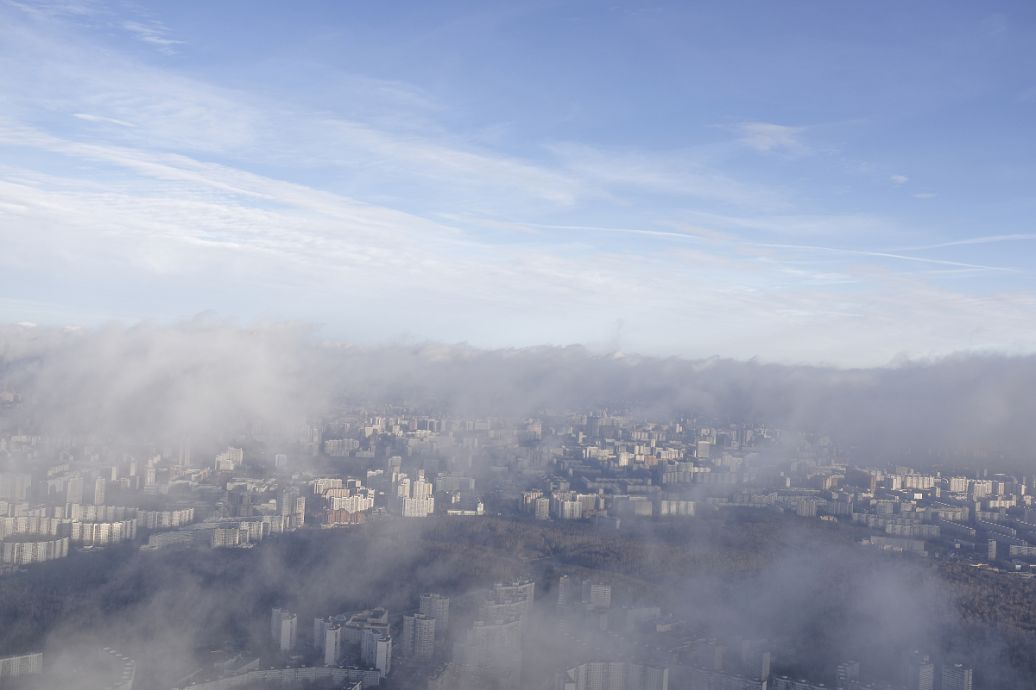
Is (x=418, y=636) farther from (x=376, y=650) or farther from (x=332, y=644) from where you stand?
(x=332, y=644)

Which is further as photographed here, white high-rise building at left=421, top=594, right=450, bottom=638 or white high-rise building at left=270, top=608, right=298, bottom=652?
white high-rise building at left=421, top=594, right=450, bottom=638

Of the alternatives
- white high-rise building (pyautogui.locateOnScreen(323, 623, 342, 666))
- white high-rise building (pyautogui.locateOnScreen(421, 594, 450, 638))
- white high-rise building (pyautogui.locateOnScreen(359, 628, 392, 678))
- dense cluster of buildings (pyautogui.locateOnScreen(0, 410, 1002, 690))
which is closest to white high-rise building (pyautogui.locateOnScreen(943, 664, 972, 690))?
dense cluster of buildings (pyautogui.locateOnScreen(0, 410, 1002, 690))

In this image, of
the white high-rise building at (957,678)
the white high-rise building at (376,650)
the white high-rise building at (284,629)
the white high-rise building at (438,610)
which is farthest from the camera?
the white high-rise building at (438,610)

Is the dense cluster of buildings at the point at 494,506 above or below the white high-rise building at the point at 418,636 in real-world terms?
above

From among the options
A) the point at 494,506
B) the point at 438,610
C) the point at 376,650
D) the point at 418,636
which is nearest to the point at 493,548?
the point at 438,610

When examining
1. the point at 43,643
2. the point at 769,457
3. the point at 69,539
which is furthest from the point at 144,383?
the point at 769,457

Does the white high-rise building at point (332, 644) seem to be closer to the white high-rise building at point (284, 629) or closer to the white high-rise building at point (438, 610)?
the white high-rise building at point (284, 629)

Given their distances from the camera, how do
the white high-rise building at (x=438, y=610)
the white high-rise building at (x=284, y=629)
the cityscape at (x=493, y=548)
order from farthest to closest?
the white high-rise building at (x=438, y=610) < the white high-rise building at (x=284, y=629) < the cityscape at (x=493, y=548)

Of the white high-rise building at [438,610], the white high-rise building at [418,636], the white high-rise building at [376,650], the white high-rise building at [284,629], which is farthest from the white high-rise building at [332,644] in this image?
the white high-rise building at [438,610]

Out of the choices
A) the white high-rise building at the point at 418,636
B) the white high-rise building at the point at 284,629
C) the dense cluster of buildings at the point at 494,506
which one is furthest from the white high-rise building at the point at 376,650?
the white high-rise building at the point at 284,629

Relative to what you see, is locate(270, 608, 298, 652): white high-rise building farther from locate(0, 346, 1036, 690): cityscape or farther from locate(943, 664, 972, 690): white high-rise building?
locate(943, 664, 972, 690): white high-rise building

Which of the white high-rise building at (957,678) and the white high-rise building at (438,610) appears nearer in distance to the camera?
the white high-rise building at (957,678)

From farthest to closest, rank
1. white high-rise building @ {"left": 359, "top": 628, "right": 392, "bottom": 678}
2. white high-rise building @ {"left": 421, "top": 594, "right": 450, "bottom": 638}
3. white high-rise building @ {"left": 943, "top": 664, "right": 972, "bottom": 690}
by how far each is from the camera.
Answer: white high-rise building @ {"left": 421, "top": 594, "right": 450, "bottom": 638} < white high-rise building @ {"left": 359, "top": 628, "right": 392, "bottom": 678} < white high-rise building @ {"left": 943, "top": 664, "right": 972, "bottom": 690}
